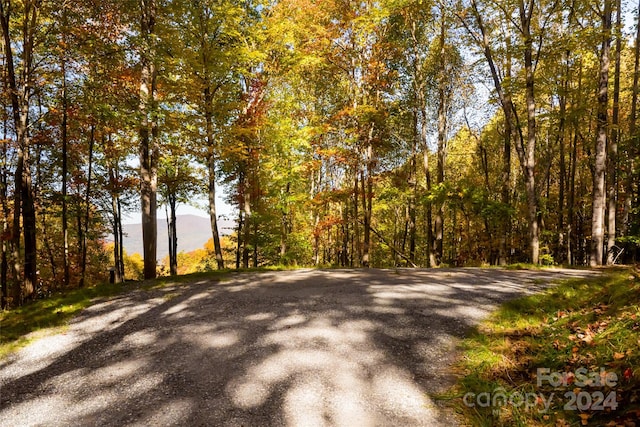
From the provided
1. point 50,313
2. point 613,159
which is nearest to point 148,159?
point 50,313

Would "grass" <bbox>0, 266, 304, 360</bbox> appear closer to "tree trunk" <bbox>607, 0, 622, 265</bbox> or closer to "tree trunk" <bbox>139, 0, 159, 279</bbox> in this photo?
"tree trunk" <bbox>139, 0, 159, 279</bbox>

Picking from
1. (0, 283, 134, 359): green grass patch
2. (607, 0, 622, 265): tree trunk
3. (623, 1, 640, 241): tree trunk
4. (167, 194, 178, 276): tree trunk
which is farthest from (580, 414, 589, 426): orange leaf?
(167, 194, 178, 276): tree trunk

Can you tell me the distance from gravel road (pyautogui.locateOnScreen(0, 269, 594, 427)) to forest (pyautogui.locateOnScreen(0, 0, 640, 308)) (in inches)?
234

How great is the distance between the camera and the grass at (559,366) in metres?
2.66

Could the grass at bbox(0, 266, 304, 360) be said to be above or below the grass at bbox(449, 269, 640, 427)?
below

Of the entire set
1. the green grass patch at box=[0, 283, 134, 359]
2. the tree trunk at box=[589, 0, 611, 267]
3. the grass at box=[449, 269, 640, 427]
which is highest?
the tree trunk at box=[589, 0, 611, 267]

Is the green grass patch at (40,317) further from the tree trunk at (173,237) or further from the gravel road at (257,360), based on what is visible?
the tree trunk at (173,237)

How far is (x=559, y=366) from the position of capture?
135 inches

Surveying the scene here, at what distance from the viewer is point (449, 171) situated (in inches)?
1228

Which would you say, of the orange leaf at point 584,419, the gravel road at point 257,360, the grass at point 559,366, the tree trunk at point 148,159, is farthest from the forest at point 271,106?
the orange leaf at point 584,419

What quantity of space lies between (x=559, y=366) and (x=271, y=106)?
14327mm

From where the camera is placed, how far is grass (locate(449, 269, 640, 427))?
2.66m

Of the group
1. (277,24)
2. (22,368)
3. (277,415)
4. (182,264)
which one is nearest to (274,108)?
(277,24)

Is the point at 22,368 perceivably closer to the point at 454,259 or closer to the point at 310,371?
the point at 310,371
